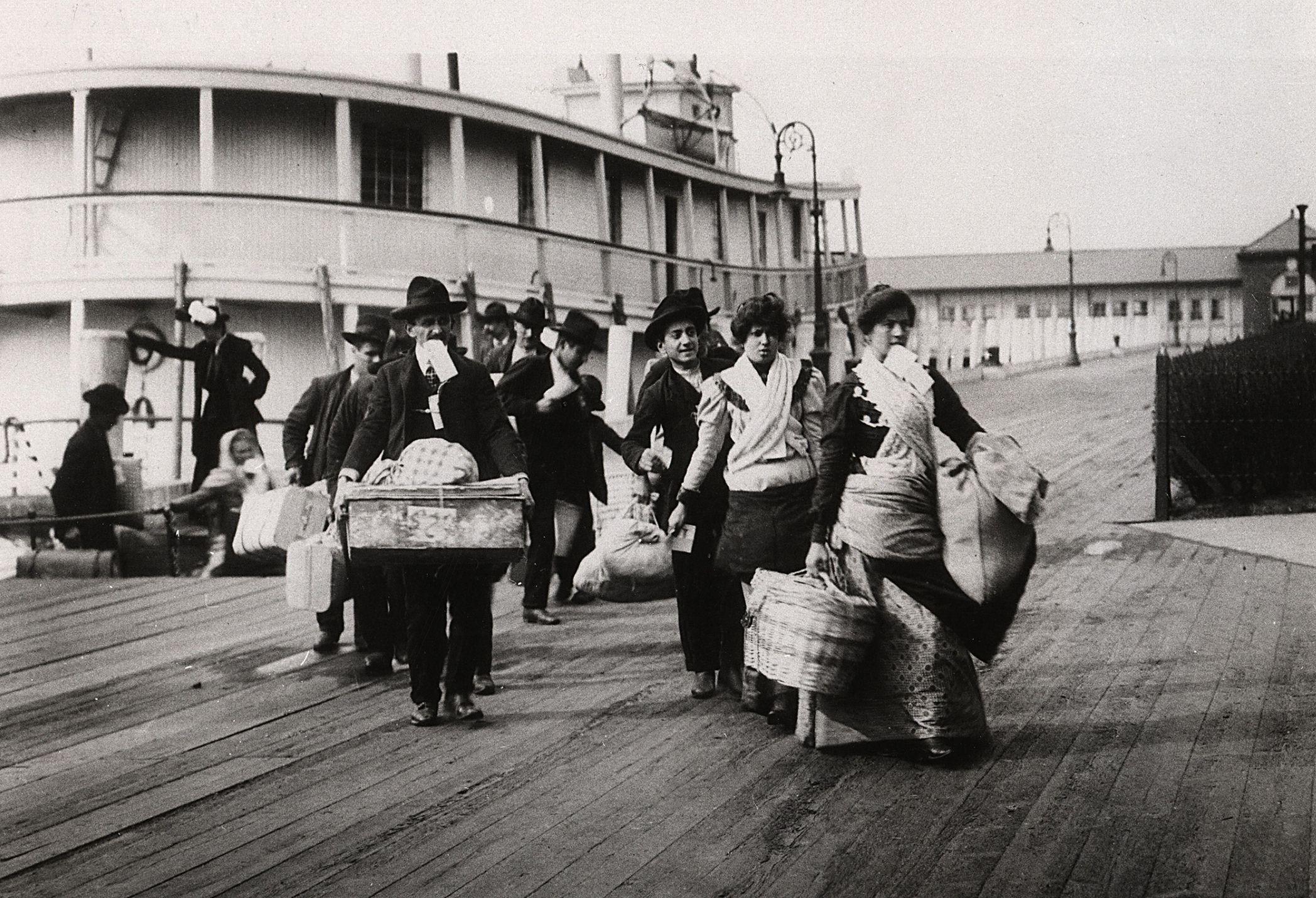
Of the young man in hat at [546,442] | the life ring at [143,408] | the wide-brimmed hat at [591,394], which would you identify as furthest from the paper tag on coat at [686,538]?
the life ring at [143,408]

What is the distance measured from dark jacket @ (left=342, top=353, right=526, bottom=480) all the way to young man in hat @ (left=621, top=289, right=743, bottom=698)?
71 centimetres

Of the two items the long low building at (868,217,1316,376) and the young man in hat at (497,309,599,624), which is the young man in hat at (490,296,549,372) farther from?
the long low building at (868,217,1316,376)

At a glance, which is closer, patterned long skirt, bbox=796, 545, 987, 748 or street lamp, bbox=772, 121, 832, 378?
patterned long skirt, bbox=796, 545, 987, 748

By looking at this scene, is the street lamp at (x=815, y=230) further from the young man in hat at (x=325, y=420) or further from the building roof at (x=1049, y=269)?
the young man in hat at (x=325, y=420)

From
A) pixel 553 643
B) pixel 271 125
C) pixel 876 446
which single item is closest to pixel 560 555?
pixel 553 643

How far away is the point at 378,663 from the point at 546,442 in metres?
1.91

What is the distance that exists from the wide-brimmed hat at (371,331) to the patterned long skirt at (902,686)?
10.5 ft

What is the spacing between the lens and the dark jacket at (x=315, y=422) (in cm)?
741

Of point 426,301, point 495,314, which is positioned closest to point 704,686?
point 426,301

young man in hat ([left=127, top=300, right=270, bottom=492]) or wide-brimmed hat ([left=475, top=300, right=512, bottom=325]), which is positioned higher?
wide-brimmed hat ([left=475, top=300, right=512, bottom=325])

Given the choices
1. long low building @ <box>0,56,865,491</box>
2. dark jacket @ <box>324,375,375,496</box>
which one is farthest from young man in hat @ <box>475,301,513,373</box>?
long low building @ <box>0,56,865,491</box>

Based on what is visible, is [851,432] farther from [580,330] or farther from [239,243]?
[239,243]

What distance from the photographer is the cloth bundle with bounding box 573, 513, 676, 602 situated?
20.6 ft

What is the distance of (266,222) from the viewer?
1367cm
